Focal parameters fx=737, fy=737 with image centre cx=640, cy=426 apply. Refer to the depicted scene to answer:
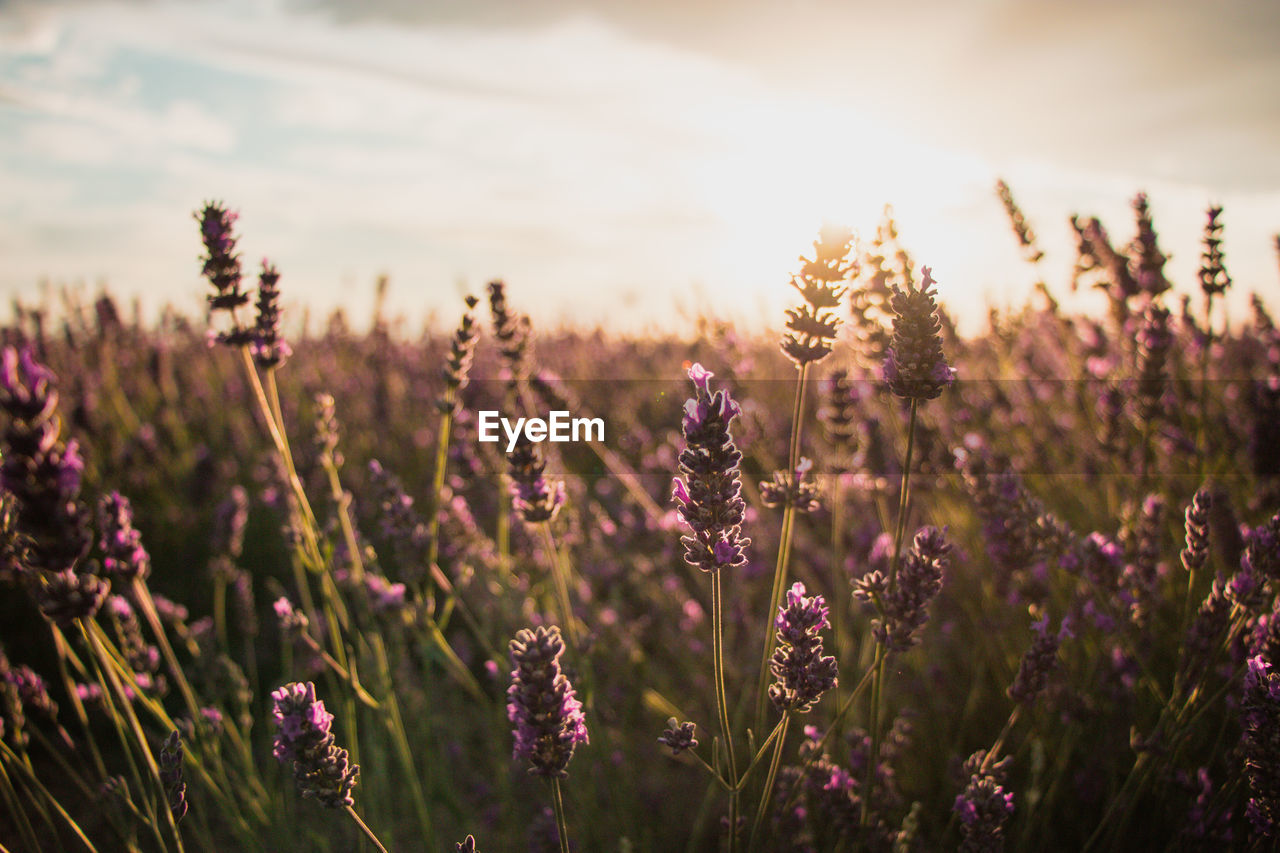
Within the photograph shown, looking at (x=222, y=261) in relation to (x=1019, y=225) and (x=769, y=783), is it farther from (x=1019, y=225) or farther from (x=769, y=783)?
(x=1019, y=225)

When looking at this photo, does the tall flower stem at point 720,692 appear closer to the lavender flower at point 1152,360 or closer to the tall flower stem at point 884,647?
the tall flower stem at point 884,647

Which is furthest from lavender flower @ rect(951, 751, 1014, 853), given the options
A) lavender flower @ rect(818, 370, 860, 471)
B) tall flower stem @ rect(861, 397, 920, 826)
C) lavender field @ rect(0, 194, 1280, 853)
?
lavender flower @ rect(818, 370, 860, 471)

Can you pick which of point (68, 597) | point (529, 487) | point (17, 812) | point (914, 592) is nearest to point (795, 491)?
point (914, 592)

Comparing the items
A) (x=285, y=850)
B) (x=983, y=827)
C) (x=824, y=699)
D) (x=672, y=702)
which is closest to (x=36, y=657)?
(x=285, y=850)

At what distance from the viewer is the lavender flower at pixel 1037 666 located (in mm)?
1649

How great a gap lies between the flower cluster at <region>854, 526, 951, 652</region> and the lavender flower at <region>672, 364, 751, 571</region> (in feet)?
1.15

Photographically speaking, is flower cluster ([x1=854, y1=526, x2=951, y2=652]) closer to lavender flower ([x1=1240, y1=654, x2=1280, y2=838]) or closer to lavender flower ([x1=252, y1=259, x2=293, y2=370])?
lavender flower ([x1=1240, y1=654, x2=1280, y2=838])

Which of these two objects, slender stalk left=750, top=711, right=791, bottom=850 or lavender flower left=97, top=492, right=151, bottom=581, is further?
lavender flower left=97, top=492, right=151, bottom=581

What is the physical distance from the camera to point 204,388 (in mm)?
6055

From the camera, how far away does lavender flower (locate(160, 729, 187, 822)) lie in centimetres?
134

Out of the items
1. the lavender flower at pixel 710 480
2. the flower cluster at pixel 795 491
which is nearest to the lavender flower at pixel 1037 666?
the flower cluster at pixel 795 491

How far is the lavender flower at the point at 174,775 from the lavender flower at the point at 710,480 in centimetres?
101

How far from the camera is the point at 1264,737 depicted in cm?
136

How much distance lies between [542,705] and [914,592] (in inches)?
27.8
